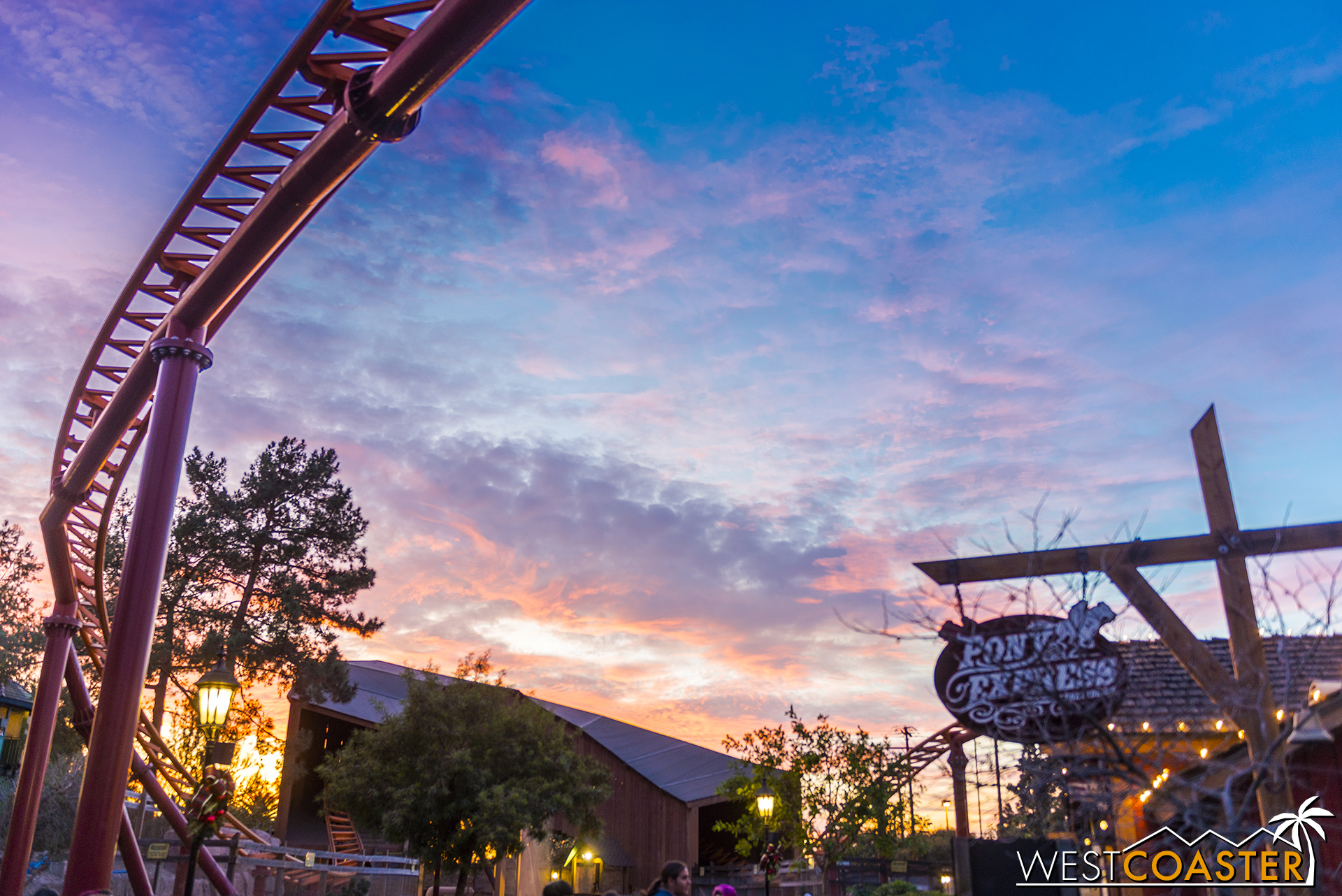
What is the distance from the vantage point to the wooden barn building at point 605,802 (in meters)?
32.7

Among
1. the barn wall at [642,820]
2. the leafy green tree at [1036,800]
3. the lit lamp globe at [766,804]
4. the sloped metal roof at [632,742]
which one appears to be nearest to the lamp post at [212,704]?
the leafy green tree at [1036,800]

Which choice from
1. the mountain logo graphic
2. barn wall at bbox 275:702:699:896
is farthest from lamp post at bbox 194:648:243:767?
barn wall at bbox 275:702:699:896

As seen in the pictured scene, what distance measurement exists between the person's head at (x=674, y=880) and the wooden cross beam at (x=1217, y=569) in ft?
12.1

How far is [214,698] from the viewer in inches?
421

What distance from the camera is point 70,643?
14.5 m

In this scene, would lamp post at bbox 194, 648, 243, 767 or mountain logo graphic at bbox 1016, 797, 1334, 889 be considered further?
lamp post at bbox 194, 648, 243, 767

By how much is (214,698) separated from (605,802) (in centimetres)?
2684

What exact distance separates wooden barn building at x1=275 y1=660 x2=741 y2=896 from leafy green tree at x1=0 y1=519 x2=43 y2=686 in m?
17.4

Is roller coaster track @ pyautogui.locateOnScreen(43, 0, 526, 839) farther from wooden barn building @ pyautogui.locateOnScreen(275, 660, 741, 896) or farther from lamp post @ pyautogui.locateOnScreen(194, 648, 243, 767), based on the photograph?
wooden barn building @ pyautogui.locateOnScreen(275, 660, 741, 896)

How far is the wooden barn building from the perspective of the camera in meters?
32.7

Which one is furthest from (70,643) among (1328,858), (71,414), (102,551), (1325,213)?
(1325,213)

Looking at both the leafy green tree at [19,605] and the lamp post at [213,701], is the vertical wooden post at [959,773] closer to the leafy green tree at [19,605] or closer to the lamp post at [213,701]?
the lamp post at [213,701]

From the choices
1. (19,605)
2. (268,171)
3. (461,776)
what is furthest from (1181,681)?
(19,605)

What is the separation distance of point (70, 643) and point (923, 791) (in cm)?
1413
